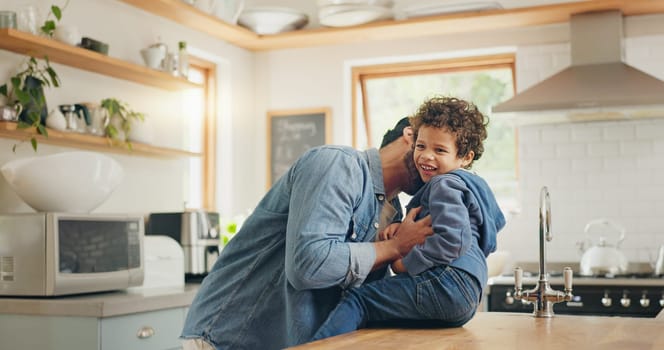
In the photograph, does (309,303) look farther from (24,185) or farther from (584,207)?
(584,207)

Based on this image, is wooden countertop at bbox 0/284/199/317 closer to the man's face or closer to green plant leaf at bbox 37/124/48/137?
green plant leaf at bbox 37/124/48/137

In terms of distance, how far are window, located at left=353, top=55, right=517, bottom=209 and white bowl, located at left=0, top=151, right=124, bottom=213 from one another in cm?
246

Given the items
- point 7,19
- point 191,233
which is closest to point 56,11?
point 7,19

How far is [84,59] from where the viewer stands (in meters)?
4.14

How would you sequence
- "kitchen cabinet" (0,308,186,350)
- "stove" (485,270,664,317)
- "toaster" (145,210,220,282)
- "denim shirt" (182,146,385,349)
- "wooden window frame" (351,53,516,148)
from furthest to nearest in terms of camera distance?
1. "wooden window frame" (351,53,516,148)
2. "toaster" (145,210,220,282)
3. "stove" (485,270,664,317)
4. "kitchen cabinet" (0,308,186,350)
5. "denim shirt" (182,146,385,349)

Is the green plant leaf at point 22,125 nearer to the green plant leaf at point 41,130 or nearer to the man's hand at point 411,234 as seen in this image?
the green plant leaf at point 41,130

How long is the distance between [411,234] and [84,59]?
2.49 metres

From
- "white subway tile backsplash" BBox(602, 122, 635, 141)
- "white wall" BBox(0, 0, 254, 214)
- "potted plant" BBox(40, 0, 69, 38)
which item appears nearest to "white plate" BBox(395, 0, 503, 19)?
"white subway tile backsplash" BBox(602, 122, 635, 141)

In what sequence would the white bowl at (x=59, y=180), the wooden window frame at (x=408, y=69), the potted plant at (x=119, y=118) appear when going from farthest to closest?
the wooden window frame at (x=408, y=69), the potted plant at (x=119, y=118), the white bowl at (x=59, y=180)

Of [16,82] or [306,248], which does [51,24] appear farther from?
[306,248]

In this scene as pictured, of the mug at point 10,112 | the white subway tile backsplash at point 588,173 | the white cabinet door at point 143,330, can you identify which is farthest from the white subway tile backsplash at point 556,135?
the mug at point 10,112

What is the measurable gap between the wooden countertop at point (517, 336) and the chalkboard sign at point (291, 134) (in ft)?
11.4

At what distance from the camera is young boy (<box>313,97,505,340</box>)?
207cm

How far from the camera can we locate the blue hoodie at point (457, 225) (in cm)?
205
